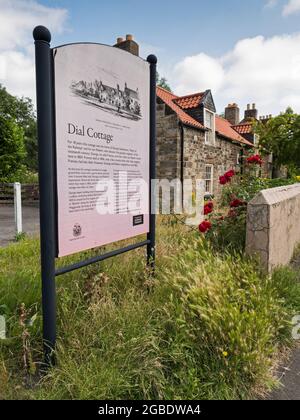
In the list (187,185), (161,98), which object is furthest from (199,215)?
(161,98)

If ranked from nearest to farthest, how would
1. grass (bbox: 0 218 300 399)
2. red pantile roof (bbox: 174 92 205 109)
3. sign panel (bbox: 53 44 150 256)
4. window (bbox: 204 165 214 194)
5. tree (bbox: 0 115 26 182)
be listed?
grass (bbox: 0 218 300 399)
sign panel (bbox: 53 44 150 256)
red pantile roof (bbox: 174 92 205 109)
window (bbox: 204 165 214 194)
tree (bbox: 0 115 26 182)

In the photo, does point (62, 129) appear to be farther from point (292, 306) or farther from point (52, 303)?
point (292, 306)

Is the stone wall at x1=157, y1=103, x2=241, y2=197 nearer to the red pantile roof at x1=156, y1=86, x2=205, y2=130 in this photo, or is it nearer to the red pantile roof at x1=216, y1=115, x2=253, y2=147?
the red pantile roof at x1=156, y1=86, x2=205, y2=130

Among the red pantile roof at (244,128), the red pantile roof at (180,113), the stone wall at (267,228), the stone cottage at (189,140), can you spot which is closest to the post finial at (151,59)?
the stone wall at (267,228)

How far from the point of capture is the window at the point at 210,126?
45.2ft

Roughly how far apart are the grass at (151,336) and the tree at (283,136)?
15.8 metres

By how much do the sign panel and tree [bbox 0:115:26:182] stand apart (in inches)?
655

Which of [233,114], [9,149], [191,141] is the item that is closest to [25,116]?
[9,149]

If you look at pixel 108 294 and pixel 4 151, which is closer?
pixel 108 294

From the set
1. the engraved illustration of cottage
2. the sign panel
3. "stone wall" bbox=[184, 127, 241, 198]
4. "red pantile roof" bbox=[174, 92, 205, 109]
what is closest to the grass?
the sign panel

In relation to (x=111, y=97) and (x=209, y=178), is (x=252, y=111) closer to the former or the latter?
(x=209, y=178)

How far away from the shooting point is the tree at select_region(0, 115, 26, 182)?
17609 millimetres

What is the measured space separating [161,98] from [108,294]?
10253 mm

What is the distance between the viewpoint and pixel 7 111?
30766 mm
